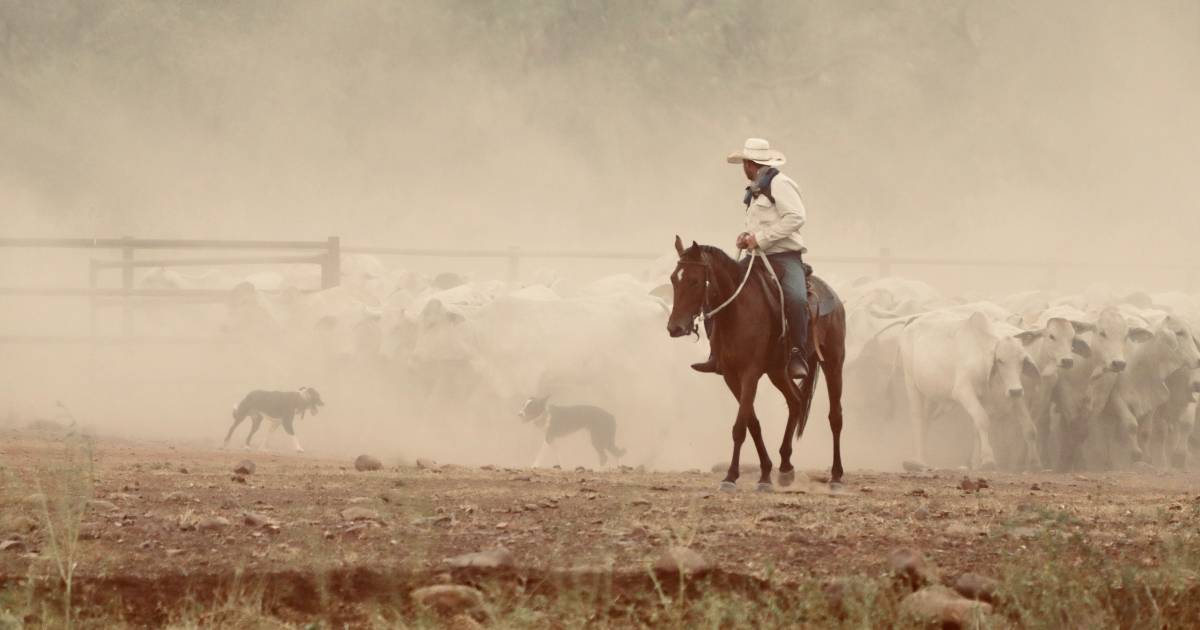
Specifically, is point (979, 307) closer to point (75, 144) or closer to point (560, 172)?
point (560, 172)

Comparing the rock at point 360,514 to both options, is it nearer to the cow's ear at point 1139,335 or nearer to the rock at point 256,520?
the rock at point 256,520

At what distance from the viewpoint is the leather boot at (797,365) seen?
35.8 ft

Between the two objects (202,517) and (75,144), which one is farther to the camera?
(75,144)

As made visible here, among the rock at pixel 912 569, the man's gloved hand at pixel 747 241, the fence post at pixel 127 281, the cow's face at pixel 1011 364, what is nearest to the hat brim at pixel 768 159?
the man's gloved hand at pixel 747 241

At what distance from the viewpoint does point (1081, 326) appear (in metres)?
19.0

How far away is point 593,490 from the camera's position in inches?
410

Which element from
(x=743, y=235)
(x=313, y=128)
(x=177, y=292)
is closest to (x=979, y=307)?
(x=177, y=292)

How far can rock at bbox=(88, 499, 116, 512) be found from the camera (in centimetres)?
853

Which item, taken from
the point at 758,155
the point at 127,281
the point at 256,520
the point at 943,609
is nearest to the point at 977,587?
the point at 943,609

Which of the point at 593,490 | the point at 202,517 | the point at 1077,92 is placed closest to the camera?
the point at 202,517

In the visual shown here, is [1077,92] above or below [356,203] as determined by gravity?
above

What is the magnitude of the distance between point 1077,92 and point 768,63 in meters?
12.8

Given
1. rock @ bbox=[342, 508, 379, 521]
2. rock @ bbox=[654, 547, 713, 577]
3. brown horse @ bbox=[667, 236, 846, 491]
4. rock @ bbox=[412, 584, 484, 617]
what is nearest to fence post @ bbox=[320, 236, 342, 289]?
brown horse @ bbox=[667, 236, 846, 491]

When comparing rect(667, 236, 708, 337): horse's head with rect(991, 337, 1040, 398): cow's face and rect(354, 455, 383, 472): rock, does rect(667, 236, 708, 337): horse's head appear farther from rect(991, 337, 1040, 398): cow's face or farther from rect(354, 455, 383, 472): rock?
rect(991, 337, 1040, 398): cow's face
